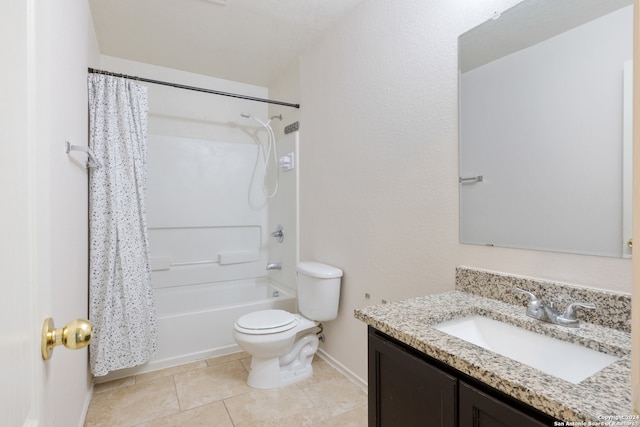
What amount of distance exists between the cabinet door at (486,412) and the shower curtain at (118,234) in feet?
6.50

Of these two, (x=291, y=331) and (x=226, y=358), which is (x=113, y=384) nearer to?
(x=226, y=358)

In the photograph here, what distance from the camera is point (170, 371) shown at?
2223 mm

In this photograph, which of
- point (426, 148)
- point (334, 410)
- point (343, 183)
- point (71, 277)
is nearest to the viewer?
point (71, 277)

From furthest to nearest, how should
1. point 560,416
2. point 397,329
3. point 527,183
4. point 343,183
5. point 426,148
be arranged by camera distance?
point 343,183, point 426,148, point 527,183, point 397,329, point 560,416

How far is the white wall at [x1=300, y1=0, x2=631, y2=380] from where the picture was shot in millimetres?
1407

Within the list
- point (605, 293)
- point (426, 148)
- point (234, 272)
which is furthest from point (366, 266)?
point (234, 272)

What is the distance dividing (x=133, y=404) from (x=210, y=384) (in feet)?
1.40

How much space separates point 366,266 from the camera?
6.43 feet

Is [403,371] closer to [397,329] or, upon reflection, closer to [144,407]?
[397,329]

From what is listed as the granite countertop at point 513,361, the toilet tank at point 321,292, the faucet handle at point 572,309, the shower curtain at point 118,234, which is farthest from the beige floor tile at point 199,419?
the faucet handle at point 572,309

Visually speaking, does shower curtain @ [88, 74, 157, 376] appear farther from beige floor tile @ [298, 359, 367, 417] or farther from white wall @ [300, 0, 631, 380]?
white wall @ [300, 0, 631, 380]

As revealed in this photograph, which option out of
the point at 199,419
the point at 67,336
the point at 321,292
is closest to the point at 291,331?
the point at 321,292

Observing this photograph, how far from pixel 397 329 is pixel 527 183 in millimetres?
749

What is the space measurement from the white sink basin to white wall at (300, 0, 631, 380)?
251mm
